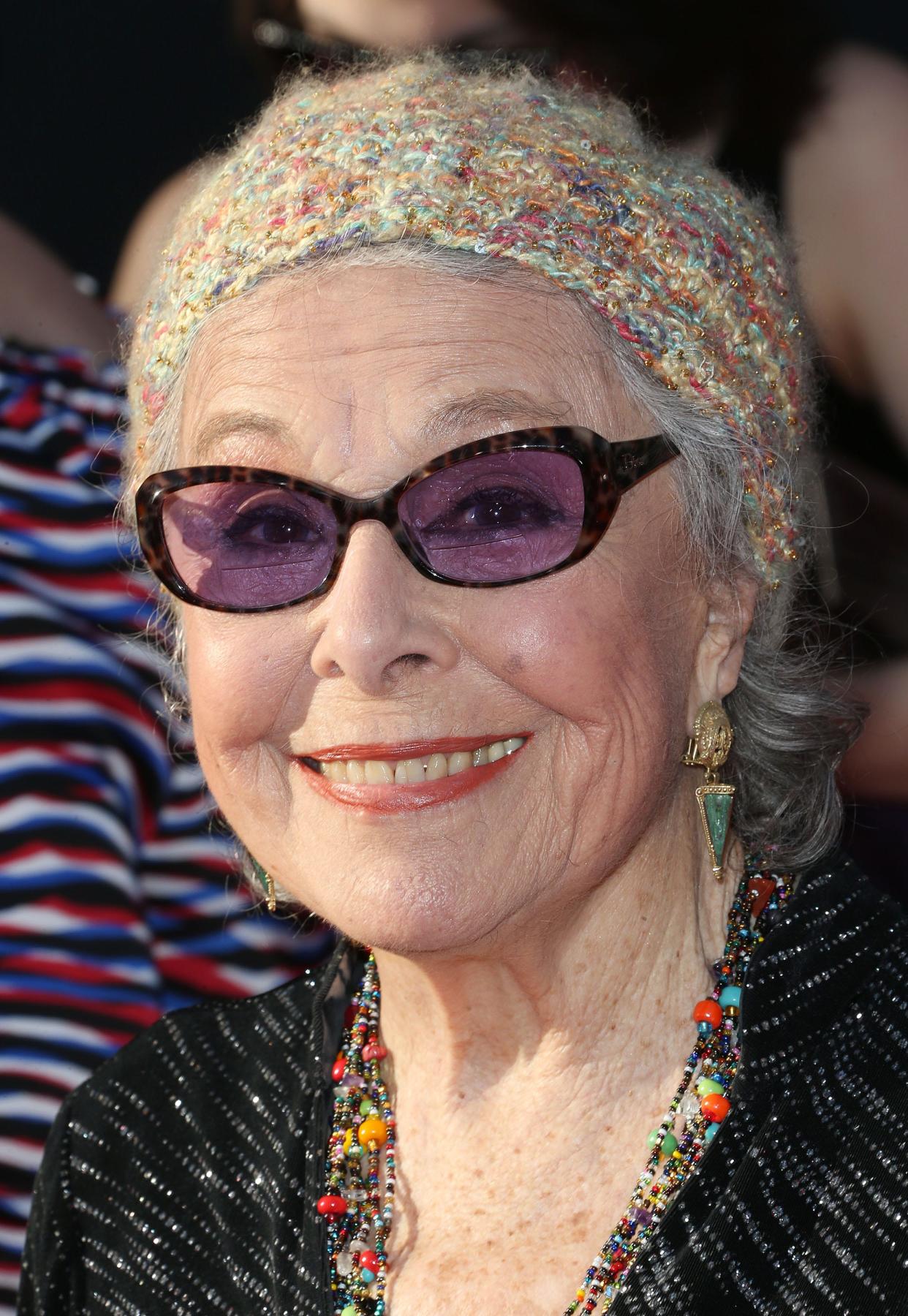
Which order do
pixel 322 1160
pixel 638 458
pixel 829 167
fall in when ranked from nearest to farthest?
pixel 638 458
pixel 322 1160
pixel 829 167

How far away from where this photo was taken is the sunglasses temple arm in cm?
186

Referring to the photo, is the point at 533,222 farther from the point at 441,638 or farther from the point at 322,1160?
the point at 322,1160

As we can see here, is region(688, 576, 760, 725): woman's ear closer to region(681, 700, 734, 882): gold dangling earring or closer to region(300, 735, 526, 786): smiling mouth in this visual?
region(681, 700, 734, 882): gold dangling earring

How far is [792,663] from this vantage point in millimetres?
2246

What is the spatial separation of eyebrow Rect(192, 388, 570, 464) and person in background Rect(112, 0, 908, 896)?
82 centimetres

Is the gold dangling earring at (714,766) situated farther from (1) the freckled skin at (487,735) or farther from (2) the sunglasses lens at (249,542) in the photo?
(2) the sunglasses lens at (249,542)

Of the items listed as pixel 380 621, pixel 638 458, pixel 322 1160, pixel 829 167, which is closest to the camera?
pixel 380 621

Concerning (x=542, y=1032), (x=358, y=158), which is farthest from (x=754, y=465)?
(x=542, y=1032)

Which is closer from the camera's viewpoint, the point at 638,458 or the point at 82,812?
the point at 638,458

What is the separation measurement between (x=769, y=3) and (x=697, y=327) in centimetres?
107

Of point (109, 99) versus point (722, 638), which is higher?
point (109, 99)

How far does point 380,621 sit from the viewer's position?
178cm

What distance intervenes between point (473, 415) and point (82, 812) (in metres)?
1.50

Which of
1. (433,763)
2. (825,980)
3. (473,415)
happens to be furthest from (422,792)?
(825,980)
